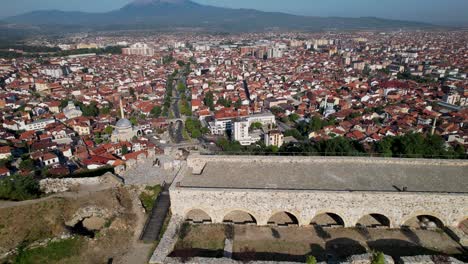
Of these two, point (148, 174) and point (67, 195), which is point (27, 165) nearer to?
point (67, 195)

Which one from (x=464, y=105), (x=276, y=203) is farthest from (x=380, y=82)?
(x=276, y=203)

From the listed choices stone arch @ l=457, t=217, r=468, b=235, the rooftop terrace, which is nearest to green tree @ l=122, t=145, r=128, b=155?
the rooftop terrace

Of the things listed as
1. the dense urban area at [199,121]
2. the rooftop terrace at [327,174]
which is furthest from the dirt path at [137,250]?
the rooftop terrace at [327,174]

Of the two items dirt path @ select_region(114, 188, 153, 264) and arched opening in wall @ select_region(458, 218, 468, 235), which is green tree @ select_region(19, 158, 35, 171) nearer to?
dirt path @ select_region(114, 188, 153, 264)

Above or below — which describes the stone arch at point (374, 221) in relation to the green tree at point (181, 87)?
above

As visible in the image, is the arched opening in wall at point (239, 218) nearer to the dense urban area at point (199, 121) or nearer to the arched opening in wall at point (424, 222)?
the dense urban area at point (199, 121)

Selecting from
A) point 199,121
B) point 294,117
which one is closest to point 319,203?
point 294,117

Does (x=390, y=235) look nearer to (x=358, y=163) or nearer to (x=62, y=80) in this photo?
(x=358, y=163)
